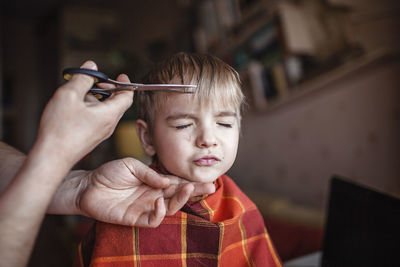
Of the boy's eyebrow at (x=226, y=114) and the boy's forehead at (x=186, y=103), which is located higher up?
the boy's forehead at (x=186, y=103)

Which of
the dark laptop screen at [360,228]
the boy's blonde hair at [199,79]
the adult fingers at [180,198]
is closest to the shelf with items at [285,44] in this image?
the dark laptop screen at [360,228]

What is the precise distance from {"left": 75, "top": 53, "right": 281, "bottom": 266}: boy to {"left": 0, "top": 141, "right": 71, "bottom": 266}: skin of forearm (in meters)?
0.23

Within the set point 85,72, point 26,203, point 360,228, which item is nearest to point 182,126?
point 85,72

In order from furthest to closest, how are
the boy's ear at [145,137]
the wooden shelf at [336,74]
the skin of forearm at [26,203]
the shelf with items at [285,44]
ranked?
the shelf with items at [285,44] < the wooden shelf at [336,74] < the boy's ear at [145,137] < the skin of forearm at [26,203]

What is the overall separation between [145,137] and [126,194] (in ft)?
0.66

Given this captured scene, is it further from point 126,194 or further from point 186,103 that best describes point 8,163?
point 186,103

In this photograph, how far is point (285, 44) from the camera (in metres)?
1.81

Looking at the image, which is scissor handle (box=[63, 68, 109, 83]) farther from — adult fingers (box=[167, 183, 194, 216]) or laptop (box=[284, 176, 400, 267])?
laptop (box=[284, 176, 400, 267])

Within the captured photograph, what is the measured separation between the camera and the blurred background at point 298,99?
1.46m

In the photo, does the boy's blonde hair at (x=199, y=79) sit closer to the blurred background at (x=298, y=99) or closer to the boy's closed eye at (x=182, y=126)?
the boy's closed eye at (x=182, y=126)

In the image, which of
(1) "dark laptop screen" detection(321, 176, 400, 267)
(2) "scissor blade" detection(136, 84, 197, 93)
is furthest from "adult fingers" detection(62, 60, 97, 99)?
(1) "dark laptop screen" detection(321, 176, 400, 267)

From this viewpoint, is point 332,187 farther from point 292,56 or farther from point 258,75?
point 258,75

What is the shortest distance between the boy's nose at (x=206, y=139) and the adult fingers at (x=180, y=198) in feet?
0.36

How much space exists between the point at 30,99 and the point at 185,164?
607 centimetres
